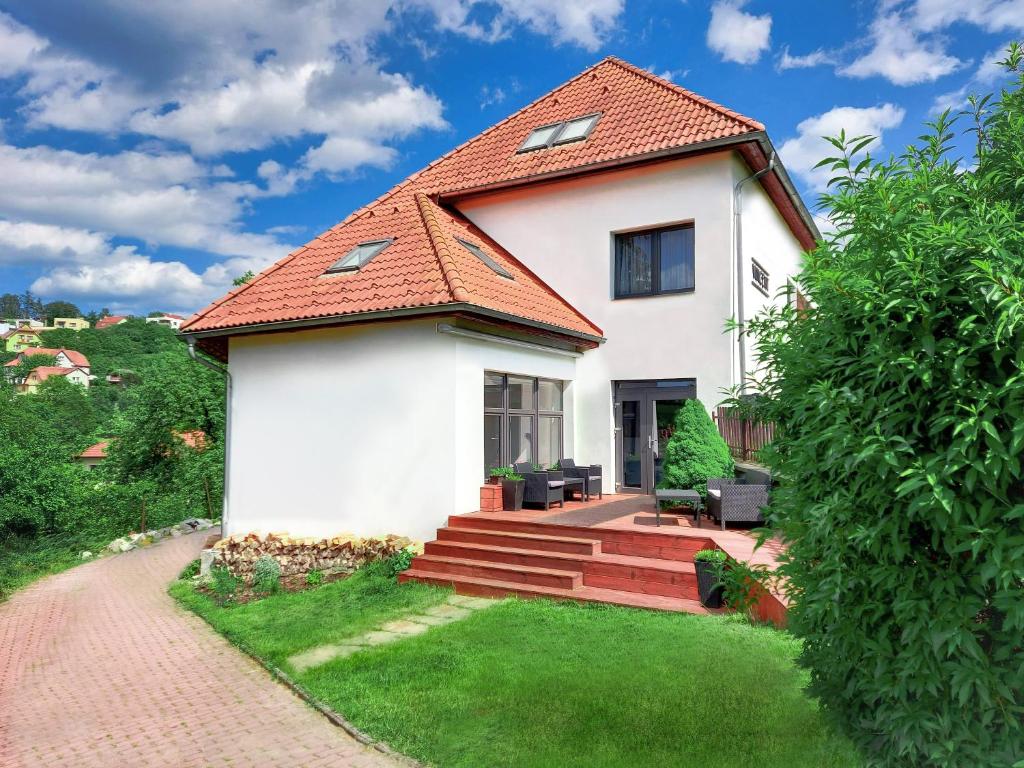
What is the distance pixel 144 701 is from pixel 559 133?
13030mm

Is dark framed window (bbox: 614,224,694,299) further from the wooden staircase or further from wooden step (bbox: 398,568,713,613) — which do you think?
wooden step (bbox: 398,568,713,613)

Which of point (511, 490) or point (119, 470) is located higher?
point (511, 490)

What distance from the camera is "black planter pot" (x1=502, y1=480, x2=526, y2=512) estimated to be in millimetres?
10266

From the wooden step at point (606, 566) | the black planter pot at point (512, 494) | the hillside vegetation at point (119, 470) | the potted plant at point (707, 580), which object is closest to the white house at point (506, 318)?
the black planter pot at point (512, 494)

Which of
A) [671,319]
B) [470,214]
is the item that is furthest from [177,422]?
A: [671,319]

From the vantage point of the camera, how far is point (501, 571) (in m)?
8.58

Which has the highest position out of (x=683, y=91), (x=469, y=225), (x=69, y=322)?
(x=69, y=322)

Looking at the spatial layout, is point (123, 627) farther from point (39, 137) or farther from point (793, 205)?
point (39, 137)

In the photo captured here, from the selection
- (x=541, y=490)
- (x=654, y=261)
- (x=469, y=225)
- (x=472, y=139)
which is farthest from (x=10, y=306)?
(x=541, y=490)

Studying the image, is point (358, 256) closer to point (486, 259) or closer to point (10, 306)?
point (486, 259)

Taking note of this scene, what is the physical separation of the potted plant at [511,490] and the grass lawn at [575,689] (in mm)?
2736

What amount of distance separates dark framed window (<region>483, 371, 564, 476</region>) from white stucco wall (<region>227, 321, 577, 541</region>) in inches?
13.6

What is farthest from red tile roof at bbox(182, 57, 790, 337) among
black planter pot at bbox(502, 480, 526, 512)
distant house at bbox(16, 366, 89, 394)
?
distant house at bbox(16, 366, 89, 394)

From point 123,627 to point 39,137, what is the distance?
4301cm
